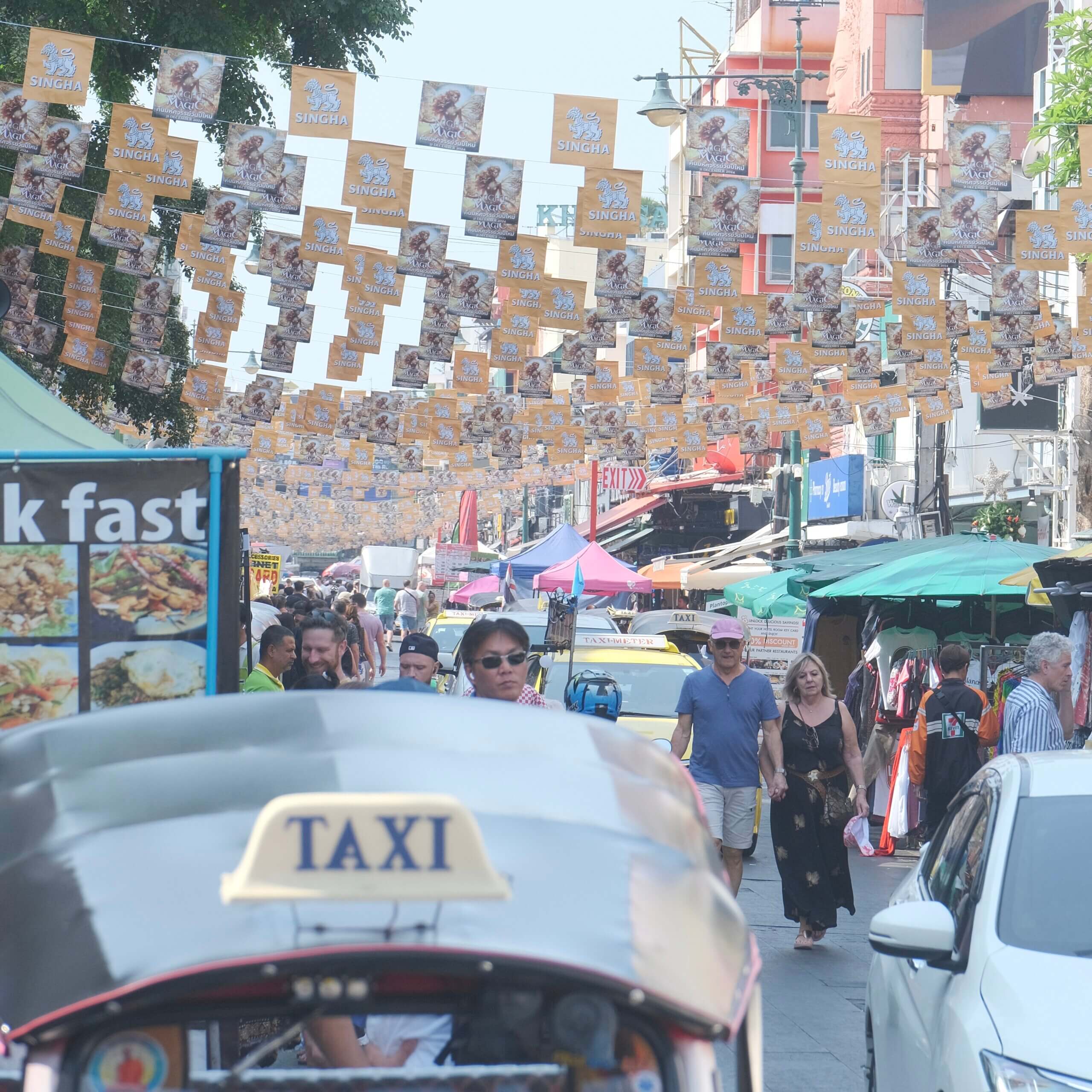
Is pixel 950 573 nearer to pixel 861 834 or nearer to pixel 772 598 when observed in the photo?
pixel 861 834

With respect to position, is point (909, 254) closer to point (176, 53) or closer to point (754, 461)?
point (176, 53)

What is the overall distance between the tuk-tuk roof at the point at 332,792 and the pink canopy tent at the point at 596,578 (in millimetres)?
23036

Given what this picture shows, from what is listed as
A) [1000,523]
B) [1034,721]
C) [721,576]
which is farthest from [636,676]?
[721,576]

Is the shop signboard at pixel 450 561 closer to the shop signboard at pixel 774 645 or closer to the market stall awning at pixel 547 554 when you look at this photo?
the market stall awning at pixel 547 554

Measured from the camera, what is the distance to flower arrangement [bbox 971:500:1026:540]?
24828 millimetres

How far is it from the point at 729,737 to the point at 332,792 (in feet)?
21.8

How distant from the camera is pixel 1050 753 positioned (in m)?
5.21

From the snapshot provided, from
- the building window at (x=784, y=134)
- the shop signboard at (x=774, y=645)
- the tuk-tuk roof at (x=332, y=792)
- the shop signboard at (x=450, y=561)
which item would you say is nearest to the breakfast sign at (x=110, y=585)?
the tuk-tuk roof at (x=332, y=792)

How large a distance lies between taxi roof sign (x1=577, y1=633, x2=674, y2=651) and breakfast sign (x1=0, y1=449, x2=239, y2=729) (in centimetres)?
871

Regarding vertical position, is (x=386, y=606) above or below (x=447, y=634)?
below

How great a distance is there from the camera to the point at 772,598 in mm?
20797

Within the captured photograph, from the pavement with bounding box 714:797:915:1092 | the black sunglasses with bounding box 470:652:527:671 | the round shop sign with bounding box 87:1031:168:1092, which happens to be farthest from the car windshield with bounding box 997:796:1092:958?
the round shop sign with bounding box 87:1031:168:1092

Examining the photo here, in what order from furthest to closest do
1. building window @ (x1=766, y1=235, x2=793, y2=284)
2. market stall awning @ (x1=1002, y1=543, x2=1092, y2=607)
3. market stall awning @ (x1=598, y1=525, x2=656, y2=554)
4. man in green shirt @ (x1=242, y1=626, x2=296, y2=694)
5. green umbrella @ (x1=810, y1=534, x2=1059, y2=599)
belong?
market stall awning @ (x1=598, y1=525, x2=656, y2=554), building window @ (x1=766, y1=235, x2=793, y2=284), green umbrella @ (x1=810, y1=534, x2=1059, y2=599), market stall awning @ (x1=1002, y1=543, x2=1092, y2=607), man in green shirt @ (x1=242, y1=626, x2=296, y2=694)

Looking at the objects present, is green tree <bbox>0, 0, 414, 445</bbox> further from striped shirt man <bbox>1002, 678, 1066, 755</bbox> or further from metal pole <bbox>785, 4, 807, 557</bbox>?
metal pole <bbox>785, 4, 807, 557</bbox>
